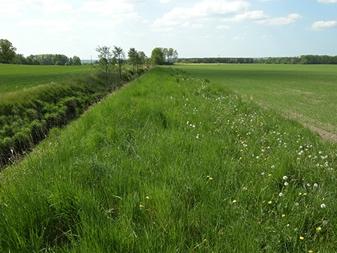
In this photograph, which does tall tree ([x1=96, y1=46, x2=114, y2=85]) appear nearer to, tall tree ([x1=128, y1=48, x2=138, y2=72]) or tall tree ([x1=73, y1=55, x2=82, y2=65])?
tall tree ([x1=128, y1=48, x2=138, y2=72])

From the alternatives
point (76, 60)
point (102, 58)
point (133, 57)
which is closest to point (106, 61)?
point (102, 58)

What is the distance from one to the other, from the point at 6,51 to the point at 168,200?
110 m

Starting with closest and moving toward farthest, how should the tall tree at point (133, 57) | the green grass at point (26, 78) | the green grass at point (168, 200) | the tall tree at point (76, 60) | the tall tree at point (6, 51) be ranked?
1. the green grass at point (168, 200)
2. the green grass at point (26, 78)
3. the tall tree at point (133, 57)
4. the tall tree at point (6, 51)
5. the tall tree at point (76, 60)

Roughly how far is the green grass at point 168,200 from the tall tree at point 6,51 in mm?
106194

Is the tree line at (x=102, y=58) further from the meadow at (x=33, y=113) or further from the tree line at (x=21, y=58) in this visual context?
the meadow at (x=33, y=113)

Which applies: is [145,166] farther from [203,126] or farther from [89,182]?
[203,126]

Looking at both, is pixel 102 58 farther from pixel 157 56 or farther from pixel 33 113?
pixel 157 56

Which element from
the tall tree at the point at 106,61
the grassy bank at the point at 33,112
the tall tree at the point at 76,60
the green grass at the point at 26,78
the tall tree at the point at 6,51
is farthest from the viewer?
the tall tree at the point at 76,60

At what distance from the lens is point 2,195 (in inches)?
164

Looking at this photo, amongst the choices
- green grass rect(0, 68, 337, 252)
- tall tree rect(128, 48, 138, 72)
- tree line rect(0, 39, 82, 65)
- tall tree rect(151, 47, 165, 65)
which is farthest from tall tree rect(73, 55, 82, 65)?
green grass rect(0, 68, 337, 252)

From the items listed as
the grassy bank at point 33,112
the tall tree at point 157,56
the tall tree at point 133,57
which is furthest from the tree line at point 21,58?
the grassy bank at point 33,112

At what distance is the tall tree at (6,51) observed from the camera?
103m

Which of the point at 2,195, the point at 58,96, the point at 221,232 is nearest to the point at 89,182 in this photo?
the point at 2,195

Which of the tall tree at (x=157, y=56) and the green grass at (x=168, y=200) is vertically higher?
the green grass at (x=168, y=200)
